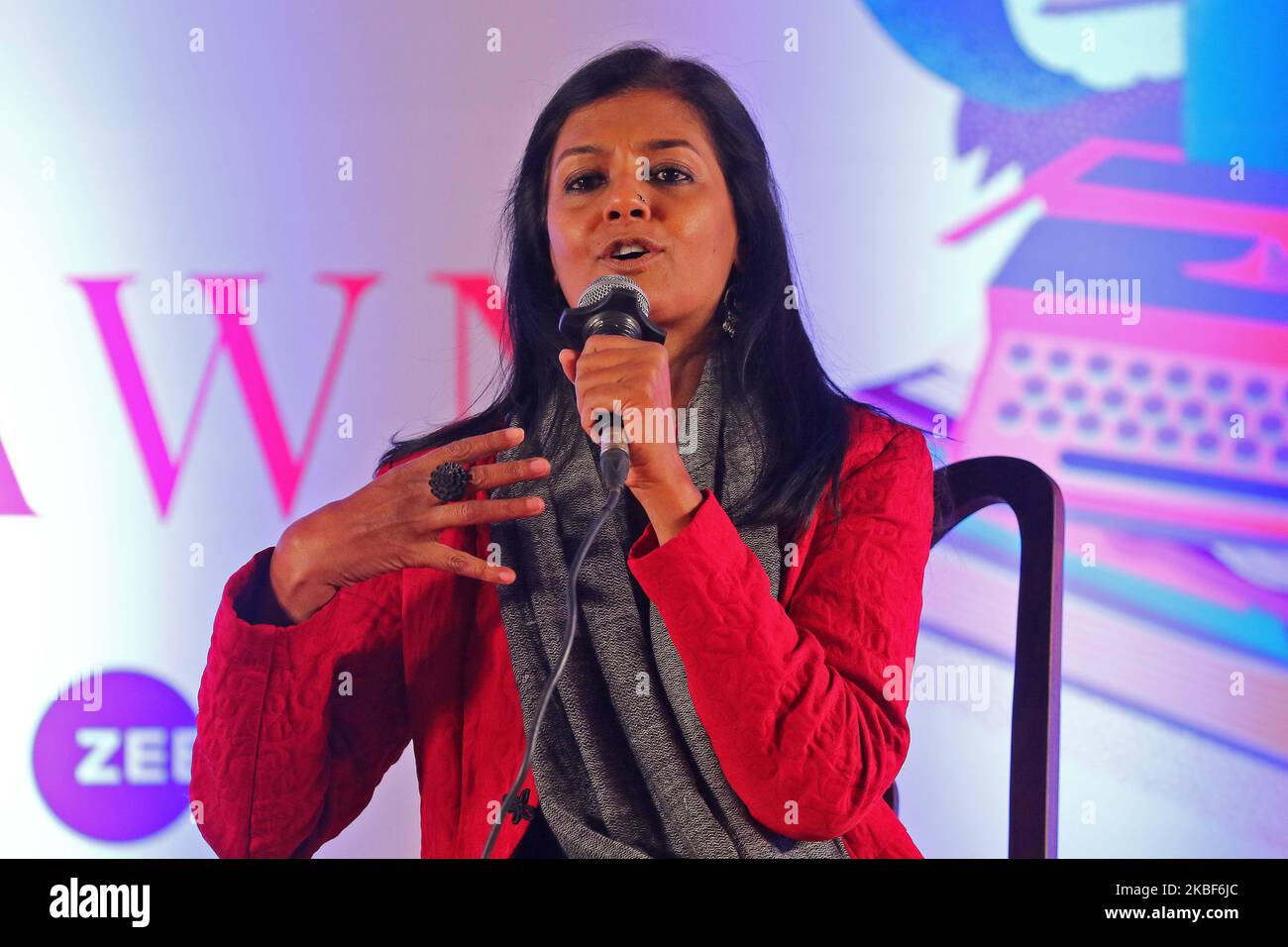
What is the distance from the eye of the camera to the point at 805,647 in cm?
129

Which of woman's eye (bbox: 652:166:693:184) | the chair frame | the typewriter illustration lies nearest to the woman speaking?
woman's eye (bbox: 652:166:693:184)

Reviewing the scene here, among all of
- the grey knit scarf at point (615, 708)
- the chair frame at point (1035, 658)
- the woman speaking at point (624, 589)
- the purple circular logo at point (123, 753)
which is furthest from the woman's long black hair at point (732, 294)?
the purple circular logo at point (123, 753)

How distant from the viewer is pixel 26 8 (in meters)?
1.74

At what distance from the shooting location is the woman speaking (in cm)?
128

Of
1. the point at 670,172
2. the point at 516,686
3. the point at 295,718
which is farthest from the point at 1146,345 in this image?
the point at 295,718

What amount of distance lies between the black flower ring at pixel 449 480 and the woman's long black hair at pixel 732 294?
26 centimetres

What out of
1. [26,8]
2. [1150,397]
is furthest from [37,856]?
[1150,397]

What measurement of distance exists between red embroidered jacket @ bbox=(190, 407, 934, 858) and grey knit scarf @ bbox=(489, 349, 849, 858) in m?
0.05

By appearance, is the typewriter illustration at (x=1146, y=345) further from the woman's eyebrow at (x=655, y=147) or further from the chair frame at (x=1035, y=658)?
the woman's eyebrow at (x=655, y=147)

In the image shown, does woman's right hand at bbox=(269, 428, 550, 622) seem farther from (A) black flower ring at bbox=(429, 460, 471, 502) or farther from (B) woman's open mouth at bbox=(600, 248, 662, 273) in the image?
→ (B) woman's open mouth at bbox=(600, 248, 662, 273)

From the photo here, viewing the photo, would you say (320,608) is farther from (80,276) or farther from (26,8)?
(26,8)

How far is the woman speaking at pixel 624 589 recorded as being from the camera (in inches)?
50.2

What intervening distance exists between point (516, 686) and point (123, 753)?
64 cm
